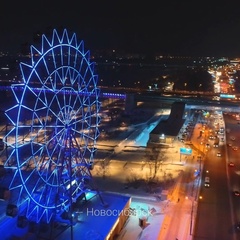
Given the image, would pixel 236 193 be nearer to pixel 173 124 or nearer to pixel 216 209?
pixel 216 209

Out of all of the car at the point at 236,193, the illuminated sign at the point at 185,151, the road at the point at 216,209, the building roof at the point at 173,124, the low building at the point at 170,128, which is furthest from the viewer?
the building roof at the point at 173,124

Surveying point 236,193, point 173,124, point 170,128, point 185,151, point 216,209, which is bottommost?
point 216,209

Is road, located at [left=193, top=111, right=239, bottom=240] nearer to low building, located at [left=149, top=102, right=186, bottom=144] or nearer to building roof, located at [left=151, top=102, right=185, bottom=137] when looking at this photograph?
low building, located at [left=149, top=102, right=186, bottom=144]

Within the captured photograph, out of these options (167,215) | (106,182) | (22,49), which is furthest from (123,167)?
(22,49)

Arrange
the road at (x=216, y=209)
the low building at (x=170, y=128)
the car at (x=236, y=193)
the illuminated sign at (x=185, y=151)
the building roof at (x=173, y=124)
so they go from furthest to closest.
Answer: the building roof at (x=173, y=124)
the low building at (x=170, y=128)
the illuminated sign at (x=185, y=151)
the car at (x=236, y=193)
the road at (x=216, y=209)

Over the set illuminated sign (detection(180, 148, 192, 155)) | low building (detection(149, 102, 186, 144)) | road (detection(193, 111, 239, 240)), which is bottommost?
road (detection(193, 111, 239, 240))

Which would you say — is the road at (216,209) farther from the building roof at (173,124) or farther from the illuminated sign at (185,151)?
the building roof at (173,124)

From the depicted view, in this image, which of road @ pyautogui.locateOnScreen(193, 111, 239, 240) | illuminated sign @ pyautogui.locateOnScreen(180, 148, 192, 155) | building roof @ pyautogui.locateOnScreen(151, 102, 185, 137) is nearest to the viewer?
road @ pyautogui.locateOnScreen(193, 111, 239, 240)

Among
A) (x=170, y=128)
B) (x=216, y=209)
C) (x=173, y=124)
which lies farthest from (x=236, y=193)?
(x=173, y=124)

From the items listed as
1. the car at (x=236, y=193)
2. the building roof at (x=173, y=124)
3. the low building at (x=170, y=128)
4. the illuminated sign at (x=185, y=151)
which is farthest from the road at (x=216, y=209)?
the building roof at (x=173, y=124)

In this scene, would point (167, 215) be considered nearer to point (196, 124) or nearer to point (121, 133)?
point (121, 133)

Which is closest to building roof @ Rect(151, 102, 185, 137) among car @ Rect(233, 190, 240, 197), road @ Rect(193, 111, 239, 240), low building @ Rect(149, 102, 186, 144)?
low building @ Rect(149, 102, 186, 144)
